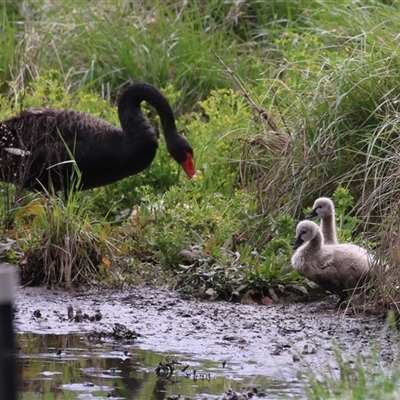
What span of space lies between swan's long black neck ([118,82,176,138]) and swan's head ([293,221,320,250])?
2270mm

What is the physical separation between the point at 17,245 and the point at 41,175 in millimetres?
1060

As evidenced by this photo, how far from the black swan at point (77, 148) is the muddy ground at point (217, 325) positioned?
137cm

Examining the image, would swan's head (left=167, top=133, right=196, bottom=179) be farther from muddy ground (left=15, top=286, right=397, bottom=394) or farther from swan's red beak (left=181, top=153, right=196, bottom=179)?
muddy ground (left=15, top=286, right=397, bottom=394)

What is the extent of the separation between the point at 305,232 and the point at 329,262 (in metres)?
0.27

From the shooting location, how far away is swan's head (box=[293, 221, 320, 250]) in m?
6.92

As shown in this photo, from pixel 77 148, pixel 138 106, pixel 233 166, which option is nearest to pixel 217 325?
pixel 77 148

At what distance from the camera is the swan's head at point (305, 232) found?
692cm

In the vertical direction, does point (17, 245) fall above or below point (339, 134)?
below

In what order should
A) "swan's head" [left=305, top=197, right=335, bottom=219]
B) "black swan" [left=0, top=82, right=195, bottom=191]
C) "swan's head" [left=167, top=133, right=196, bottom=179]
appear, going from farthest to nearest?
"swan's head" [left=167, top=133, right=196, bottom=179]
"black swan" [left=0, top=82, right=195, bottom=191]
"swan's head" [left=305, top=197, right=335, bottom=219]

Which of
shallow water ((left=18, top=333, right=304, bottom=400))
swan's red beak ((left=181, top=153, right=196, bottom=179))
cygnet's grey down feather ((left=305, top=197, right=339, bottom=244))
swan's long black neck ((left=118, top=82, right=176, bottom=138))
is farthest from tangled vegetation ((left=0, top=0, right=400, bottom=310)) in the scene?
shallow water ((left=18, top=333, right=304, bottom=400))

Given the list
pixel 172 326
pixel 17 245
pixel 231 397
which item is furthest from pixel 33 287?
pixel 231 397

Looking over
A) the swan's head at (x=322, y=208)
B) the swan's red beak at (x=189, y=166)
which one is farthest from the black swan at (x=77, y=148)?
the swan's head at (x=322, y=208)

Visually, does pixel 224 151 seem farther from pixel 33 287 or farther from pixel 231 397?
pixel 231 397

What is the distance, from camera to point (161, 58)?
11.3 metres
